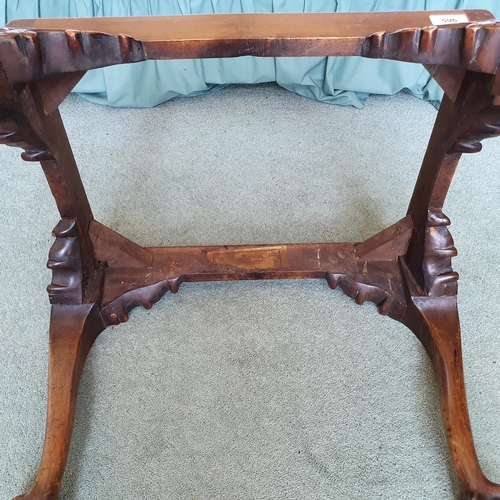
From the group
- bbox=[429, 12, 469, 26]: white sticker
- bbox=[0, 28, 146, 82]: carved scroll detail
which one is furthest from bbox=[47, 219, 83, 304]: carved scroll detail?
bbox=[429, 12, 469, 26]: white sticker

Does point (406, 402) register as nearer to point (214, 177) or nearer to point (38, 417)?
point (38, 417)

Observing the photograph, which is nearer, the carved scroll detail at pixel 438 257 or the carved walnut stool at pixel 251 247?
the carved walnut stool at pixel 251 247

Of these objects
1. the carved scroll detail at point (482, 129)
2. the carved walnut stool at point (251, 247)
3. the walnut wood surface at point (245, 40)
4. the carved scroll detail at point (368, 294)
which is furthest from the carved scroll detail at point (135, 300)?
the carved scroll detail at point (482, 129)

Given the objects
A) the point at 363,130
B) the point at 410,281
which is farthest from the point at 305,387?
the point at 363,130

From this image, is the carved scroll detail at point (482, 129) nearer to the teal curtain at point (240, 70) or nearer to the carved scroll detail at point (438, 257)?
the carved scroll detail at point (438, 257)

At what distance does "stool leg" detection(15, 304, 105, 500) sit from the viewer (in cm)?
89

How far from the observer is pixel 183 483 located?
938 mm

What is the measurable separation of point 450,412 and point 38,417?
0.82 meters

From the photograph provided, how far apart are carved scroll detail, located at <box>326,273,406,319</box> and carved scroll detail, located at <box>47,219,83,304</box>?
0.56 metres

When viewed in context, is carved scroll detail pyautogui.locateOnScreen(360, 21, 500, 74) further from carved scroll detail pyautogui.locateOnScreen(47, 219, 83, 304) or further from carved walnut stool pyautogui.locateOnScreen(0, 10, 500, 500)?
carved scroll detail pyautogui.locateOnScreen(47, 219, 83, 304)

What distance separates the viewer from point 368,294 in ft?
3.83

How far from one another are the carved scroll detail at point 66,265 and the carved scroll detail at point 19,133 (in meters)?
0.18

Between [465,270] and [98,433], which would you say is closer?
[98,433]

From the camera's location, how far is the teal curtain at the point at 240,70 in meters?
1.64
